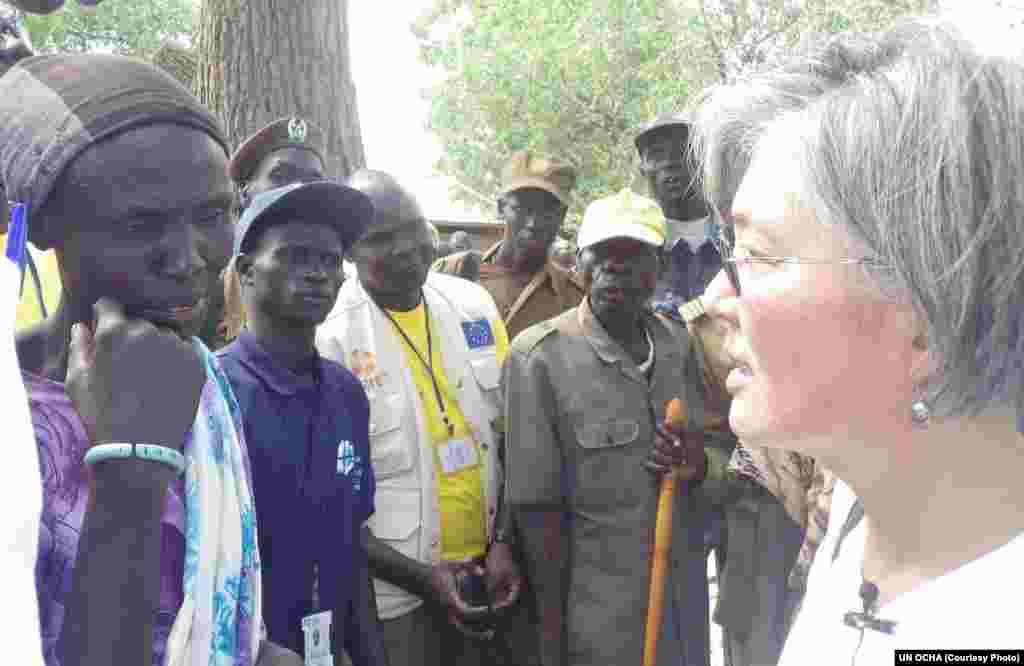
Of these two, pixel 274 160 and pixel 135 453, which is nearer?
pixel 135 453

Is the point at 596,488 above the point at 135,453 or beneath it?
beneath

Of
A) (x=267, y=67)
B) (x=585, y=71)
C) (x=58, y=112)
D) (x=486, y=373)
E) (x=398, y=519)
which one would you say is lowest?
(x=398, y=519)

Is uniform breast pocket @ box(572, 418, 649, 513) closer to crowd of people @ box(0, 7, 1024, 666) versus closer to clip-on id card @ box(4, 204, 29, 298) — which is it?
Answer: crowd of people @ box(0, 7, 1024, 666)

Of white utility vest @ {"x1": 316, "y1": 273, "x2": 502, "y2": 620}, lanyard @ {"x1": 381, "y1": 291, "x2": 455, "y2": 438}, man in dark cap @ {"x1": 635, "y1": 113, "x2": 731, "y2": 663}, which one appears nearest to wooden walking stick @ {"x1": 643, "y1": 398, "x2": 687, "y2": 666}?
man in dark cap @ {"x1": 635, "y1": 113, "x2": 731, "y2": 663}

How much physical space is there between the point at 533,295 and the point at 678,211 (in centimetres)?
80

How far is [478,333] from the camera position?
3699 mm

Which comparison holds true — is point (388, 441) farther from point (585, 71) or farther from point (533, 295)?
point (585, 71)

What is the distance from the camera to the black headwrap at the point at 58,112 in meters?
1.38

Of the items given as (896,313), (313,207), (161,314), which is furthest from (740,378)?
(313,207)

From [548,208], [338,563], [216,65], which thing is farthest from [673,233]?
[216,65]

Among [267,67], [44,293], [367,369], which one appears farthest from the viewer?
[267,67]

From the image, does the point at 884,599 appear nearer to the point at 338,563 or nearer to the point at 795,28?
the point at 338,563

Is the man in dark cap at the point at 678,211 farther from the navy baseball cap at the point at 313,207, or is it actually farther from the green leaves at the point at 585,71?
the green leaves at the point at 585,71

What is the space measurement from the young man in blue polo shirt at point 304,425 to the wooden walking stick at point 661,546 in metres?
0.99
